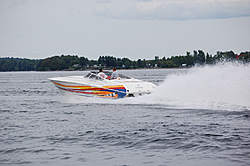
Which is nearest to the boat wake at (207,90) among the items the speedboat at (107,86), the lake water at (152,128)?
the lake water at (152,128)

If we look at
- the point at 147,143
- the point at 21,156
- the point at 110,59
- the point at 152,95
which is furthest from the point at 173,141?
the point at 110,59

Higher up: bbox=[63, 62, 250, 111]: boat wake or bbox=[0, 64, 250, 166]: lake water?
bbox=[63, 62, 250, 111]: boat wake

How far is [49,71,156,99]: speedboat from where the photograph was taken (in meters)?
17.0

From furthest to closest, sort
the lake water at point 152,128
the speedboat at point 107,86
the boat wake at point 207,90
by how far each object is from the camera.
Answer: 1. the speedboat at point 107,86
2. the boat wake at point 207,90
3. the lake water at point 152,128

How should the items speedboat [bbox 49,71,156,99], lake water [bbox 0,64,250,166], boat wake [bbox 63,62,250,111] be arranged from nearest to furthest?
lake water [bbox 0,64,250,166], boat wake [bbox 63,62,250,111], speedboat [bbox 49,71,156,99]

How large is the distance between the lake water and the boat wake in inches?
1.6

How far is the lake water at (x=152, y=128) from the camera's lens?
7602 mm

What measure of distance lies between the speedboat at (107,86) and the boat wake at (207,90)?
13.9 inches

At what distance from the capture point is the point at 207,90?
14.7 meters

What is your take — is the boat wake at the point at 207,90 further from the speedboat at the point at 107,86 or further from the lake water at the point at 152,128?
the speedboat at the point at 107,86

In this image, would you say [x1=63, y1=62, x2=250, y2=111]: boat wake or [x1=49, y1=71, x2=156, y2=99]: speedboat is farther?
[x1=49, y1=71, x2=156, y2=99]: speedboat

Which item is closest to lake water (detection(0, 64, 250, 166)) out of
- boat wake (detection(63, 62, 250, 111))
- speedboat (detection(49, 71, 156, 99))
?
boat wake (detection(63, 62, 250, 111))

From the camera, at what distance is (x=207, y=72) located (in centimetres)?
1680

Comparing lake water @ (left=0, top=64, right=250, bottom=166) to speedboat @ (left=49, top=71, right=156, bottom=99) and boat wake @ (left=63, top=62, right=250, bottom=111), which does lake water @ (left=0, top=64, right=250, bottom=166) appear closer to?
boat wake @ (left=63, top=62, right=250, bottom=111)
